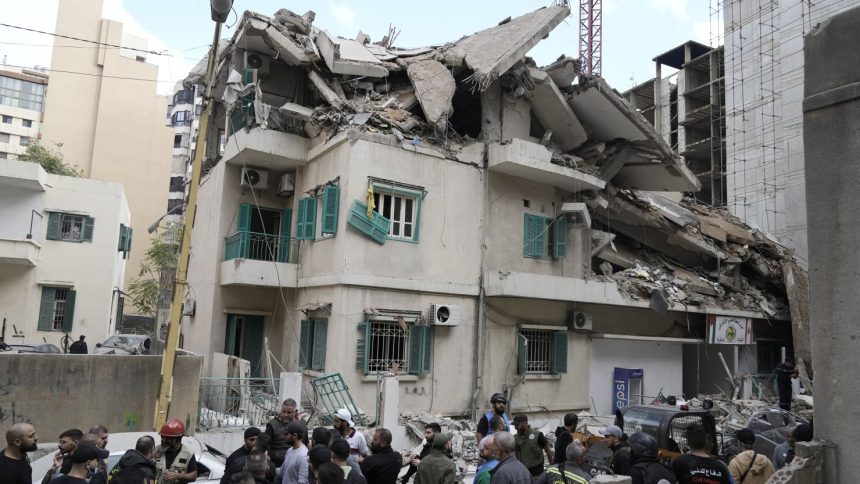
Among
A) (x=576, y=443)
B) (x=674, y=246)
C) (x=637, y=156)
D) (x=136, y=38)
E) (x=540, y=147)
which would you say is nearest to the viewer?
(x=576, y=443)

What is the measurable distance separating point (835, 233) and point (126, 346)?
63.0 feet

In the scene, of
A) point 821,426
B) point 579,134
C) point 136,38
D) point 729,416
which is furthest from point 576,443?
point 136,38

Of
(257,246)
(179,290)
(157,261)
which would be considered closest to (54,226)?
(257,246)

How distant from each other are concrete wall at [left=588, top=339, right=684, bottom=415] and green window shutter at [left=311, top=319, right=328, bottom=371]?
726 centimetres

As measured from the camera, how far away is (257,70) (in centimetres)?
1468

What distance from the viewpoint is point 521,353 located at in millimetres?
14219

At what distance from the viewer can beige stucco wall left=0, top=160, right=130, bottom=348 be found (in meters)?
20.6

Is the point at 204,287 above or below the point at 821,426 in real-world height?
above

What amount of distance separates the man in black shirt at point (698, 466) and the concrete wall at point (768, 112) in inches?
892

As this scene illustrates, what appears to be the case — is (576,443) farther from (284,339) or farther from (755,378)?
(755,378)

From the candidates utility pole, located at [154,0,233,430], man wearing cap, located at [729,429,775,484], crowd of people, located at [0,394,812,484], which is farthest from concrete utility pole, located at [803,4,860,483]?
utility pole, located at [154,0,233,430]

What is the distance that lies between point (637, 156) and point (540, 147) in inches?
164

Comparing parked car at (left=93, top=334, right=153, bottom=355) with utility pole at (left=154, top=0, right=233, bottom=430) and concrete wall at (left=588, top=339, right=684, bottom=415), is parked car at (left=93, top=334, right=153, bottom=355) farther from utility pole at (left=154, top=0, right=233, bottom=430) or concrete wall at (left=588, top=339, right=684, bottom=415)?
concrete wall at (left=588, top=339, right=684, bottom=415)

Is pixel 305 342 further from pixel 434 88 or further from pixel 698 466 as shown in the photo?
pixel 698 466
